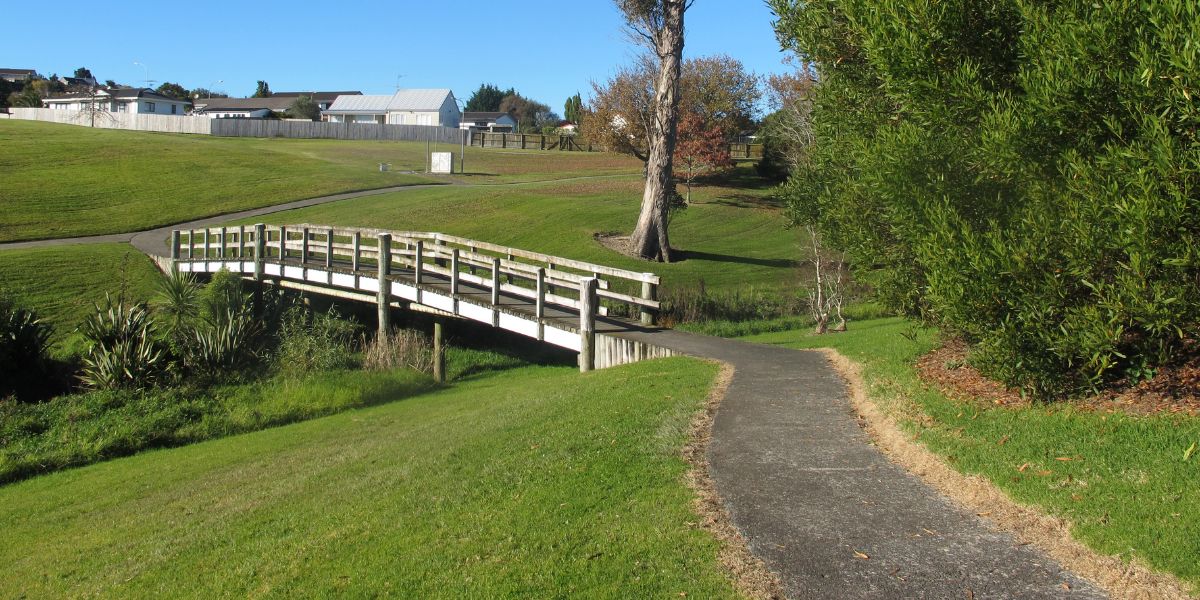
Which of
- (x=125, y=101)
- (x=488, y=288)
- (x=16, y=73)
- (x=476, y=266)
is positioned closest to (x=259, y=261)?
(x=476, y=266)

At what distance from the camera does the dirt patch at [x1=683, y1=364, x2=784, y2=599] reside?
6027 millimetres

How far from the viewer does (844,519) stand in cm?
723

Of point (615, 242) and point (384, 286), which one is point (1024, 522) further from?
point (615, 242)

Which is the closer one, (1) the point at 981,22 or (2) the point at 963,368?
(1) the point at 981,22

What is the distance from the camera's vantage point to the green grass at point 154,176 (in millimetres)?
38281

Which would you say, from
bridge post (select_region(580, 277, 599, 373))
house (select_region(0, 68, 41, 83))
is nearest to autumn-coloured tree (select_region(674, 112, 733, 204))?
bridge post (select_region(580, 277, 599, 373))

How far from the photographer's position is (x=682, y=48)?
2806 centimetres

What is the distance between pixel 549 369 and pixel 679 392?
8.19 meters

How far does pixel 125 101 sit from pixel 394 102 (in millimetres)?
28496

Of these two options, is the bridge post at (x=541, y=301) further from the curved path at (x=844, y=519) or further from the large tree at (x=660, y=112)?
the large tree at (x=660, y=112)

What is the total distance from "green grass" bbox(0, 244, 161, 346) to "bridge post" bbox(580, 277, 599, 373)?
43.9 ft

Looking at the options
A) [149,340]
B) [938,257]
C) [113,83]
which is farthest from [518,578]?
[113,83]

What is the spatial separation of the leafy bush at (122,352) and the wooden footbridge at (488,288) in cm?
450

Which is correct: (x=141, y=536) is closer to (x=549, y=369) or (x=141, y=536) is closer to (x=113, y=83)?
(x=549, y=369)
